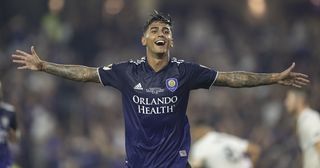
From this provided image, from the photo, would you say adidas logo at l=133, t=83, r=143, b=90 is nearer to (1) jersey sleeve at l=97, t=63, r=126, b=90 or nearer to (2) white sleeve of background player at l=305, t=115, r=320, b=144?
(1) jersey sleeve at l=97, t=63, r=126, b=90

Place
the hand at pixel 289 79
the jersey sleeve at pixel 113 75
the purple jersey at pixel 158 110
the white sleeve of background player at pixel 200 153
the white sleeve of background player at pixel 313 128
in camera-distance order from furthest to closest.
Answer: the white sleeve of background player at pixel 200 153
the white sleeve of background player at pixel 313 128
the jersey sleeve at pixel 113 75
the hand at pixel 289 79
the purple jersey at pixel 158 110

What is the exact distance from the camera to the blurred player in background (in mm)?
12094

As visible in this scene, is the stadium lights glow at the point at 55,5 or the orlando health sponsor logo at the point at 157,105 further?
the stadium lights glow at the point at 55,5

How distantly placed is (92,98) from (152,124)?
1080 centimetres

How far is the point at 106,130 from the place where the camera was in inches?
716

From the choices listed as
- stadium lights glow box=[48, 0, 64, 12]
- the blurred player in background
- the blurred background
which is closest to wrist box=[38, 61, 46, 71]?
the blurred player in background

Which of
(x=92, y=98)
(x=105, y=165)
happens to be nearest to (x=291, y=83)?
(x=105, y=165)

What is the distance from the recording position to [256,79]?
8703 millimetres

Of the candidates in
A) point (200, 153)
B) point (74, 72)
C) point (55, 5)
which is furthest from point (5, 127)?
point (55, 5)

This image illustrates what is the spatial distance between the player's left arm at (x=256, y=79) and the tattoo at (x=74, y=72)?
3.60 feet

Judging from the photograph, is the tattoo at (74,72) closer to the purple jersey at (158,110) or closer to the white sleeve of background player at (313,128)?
the purple jersey at (158,110)

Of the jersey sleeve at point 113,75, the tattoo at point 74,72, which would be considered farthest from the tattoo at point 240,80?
the tattoo at point 74,72

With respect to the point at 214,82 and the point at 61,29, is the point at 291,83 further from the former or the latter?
the point at 61,29

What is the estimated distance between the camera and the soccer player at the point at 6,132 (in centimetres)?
1132
